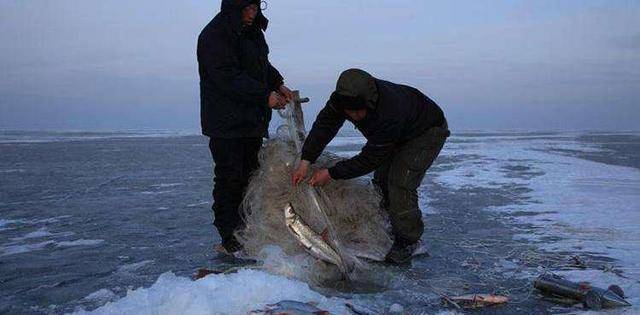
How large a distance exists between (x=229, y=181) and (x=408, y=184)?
1552 millimetres

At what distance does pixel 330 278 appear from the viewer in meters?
3.95

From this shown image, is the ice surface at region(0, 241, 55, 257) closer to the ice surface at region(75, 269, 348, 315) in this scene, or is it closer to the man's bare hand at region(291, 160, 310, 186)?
the ice surface at region(75, 269, 348, 315)

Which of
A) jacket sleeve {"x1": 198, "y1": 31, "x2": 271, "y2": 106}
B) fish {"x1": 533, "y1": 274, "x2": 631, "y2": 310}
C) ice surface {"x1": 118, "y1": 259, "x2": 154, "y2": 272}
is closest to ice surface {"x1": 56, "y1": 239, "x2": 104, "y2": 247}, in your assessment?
ice surface {"x1": 118, "y1": 259, "x2": 154, "y2": 272}

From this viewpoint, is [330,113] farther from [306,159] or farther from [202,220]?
[202,220]

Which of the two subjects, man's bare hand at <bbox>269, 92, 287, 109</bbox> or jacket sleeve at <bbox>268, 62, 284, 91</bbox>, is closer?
man's bare hand at <bbox>269, 92, 287, 109</bbox>

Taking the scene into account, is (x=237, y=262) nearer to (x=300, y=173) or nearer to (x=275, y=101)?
(x=300, y=173)

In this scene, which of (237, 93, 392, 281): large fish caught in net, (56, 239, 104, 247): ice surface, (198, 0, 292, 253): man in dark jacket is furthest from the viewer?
(56, 239, 104, 247): ice surface

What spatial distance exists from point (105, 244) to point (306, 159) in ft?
7.14

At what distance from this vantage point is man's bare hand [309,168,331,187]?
435 centimetres

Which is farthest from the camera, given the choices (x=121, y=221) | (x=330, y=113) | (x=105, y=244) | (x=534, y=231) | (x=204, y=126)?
(x=121, y=221)

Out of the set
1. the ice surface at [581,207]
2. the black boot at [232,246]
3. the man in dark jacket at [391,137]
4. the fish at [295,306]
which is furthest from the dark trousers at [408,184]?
the fish at [295,306]

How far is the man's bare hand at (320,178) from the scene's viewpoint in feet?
14.3

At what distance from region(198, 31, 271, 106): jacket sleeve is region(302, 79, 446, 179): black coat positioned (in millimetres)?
582

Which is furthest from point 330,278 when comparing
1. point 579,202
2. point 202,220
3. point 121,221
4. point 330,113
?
point 579,202
